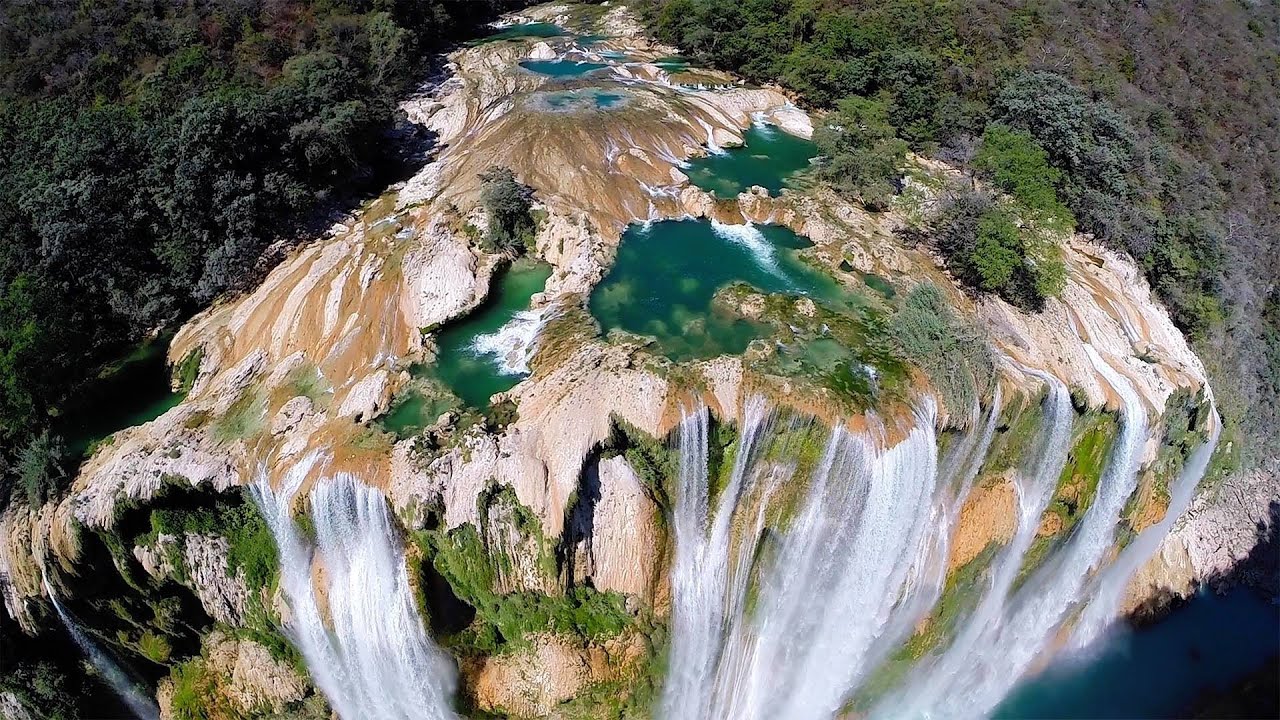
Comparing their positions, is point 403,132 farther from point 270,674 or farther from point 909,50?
point 909,50

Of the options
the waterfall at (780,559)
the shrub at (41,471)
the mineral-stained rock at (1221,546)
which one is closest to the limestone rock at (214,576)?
the shrub at (41,471)

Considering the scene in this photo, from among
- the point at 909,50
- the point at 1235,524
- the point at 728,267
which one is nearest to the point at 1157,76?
the point at 909,50

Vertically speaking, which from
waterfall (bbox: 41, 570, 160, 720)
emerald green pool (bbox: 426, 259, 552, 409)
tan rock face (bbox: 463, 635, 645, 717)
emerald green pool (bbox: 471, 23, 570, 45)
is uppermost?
emerald green pool (bbox: 471, 23, 570, 45)

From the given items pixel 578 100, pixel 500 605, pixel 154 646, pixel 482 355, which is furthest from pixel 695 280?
pixel 154 646

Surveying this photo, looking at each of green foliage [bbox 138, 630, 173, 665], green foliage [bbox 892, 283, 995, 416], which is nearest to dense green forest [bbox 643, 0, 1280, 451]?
green foliage [bbox 892, 283, 995, 416]

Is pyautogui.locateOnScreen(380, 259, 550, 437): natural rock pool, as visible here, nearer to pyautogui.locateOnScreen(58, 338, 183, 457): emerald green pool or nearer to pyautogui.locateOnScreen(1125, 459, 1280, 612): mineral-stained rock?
pyautogui.locateOnScreen(58, 338, 183, 457): emerald green pool
